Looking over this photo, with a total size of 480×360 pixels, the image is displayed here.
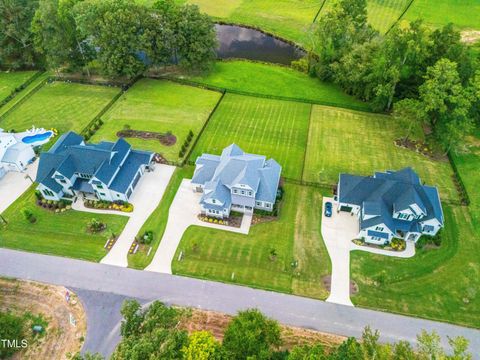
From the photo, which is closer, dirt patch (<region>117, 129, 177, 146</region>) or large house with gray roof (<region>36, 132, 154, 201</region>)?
large house with gray roof (<region>36, 132, 154, 201</region>)

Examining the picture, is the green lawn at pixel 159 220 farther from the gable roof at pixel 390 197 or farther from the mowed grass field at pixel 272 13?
the mowed grass field at pixel 272 13

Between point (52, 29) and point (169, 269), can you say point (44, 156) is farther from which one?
→ point (52, 29)

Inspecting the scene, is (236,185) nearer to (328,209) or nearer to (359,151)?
(328,209)

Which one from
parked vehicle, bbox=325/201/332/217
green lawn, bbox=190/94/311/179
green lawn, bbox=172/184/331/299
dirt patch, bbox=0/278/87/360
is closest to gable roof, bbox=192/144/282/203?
green lawn, bbox=172/184/331/299

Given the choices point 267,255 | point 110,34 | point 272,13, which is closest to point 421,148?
point 267,255

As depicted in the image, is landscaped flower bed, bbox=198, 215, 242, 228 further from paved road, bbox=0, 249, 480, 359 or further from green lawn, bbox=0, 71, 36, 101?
green lawn, bbox=0, 71, 36, 101

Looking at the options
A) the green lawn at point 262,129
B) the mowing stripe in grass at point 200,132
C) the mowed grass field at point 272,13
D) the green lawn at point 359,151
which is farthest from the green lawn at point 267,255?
the mowed grass field at point 272,13
